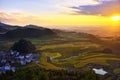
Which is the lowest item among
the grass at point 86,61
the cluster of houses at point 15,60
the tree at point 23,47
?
the grass at point 86,61

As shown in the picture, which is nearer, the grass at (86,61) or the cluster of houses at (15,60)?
the cluster of houses at (15,60)

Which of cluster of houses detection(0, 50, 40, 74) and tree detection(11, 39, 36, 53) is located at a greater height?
tree detection(11, 39, 36, 53)

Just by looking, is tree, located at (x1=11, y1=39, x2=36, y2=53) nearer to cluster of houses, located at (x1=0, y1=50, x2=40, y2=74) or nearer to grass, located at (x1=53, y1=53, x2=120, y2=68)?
cluster of houses, located at (x1=0, y1=50, x2=40, y2=74)

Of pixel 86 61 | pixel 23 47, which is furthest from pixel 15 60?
pixel 86 61

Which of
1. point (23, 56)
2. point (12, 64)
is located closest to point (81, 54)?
point (23, 56)

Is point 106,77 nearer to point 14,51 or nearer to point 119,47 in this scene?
point 14,51

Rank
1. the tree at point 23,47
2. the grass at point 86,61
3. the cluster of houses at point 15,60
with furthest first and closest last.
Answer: the tree at point 23,47
the grass at point 86,61
the cluster of houses at point 15,60

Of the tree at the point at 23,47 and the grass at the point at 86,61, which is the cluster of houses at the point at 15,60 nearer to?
the tree at the point at 23,47

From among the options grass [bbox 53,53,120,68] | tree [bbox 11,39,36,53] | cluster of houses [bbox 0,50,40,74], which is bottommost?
grass [bbox 53,53,120,68]

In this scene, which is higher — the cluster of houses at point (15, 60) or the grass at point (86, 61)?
the cluster of houses at point (15, 60)

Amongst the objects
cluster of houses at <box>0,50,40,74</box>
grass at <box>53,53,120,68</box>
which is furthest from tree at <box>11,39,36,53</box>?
grass at <box>53,53,120,68</box>

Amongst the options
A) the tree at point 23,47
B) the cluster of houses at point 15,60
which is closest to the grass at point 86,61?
the cluster of houses at point 15,60

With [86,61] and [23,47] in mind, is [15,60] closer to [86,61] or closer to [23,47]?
[23,47]

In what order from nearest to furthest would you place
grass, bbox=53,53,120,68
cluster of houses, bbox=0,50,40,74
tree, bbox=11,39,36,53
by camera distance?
cluster of houses, bbox=0,50,40,74 < grass, bbox=53,53,120,68 < tree, bbox=11,39,36,53
